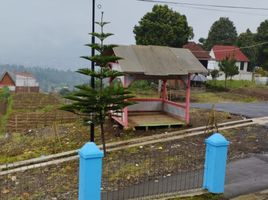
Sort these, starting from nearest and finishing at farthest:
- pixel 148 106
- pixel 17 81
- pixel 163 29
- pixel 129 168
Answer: pixel 129 168 < pixel 148 106 < pixel 163 29 < pixel 17 81

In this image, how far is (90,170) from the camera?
585cm

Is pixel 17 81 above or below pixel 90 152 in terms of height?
below

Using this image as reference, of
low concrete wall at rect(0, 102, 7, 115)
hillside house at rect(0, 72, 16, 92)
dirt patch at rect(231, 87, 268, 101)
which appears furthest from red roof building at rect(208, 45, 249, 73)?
hillside house at rect(0, 72, 16, 92)

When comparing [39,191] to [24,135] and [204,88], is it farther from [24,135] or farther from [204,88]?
[204,88]

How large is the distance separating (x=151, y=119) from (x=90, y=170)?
9.64 metres

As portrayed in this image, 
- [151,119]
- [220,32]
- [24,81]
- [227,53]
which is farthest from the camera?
[220,32]

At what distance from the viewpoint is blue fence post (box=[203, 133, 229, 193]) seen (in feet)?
22.9

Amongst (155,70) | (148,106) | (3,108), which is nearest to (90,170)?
(155,70)

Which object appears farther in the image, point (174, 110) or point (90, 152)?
point (174, 110)

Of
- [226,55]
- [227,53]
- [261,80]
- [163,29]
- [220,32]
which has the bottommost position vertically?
[261,80]

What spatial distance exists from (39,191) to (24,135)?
1057 cm

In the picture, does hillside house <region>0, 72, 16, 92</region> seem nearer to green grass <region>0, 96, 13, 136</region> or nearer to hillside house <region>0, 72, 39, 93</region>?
hillside house <region>0, 72, 39, 93</region>

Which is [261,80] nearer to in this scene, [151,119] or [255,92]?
[255,92]

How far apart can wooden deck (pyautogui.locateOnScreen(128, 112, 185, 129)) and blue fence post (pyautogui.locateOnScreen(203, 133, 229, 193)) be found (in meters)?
7.03
